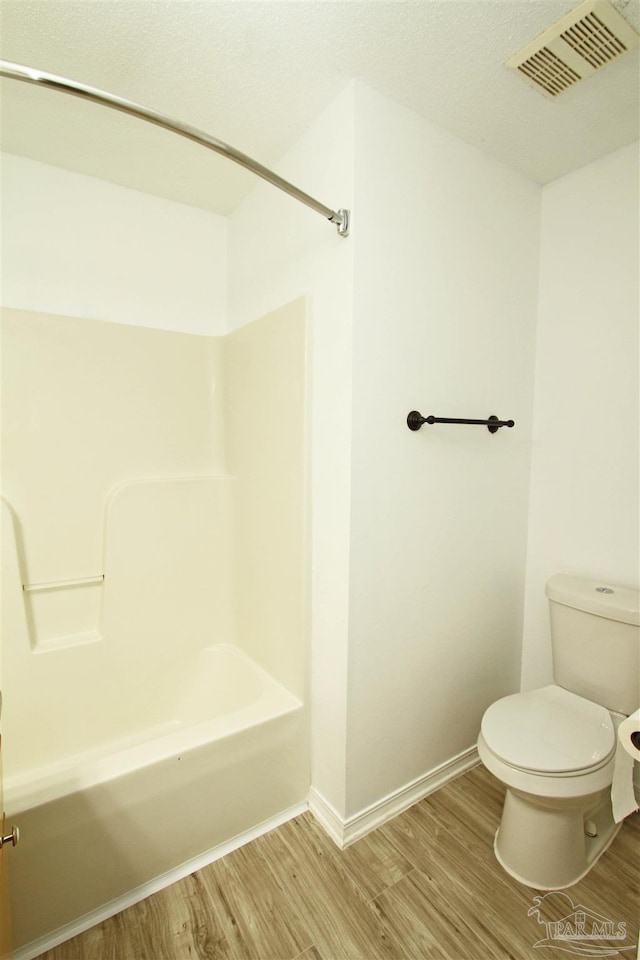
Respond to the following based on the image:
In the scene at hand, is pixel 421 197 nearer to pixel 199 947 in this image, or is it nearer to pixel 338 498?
pixel 338 498

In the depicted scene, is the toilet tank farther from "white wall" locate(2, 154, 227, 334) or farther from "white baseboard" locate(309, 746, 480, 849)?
"white wall" locate(2, 154, 227, 334)

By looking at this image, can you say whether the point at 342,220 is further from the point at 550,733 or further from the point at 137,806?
the point at 137,806

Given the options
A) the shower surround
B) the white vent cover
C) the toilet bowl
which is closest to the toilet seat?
the toilet bowl

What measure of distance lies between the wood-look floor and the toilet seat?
41cm

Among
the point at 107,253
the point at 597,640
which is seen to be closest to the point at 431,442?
the point at 597,640

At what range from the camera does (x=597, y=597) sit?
5.12 ft

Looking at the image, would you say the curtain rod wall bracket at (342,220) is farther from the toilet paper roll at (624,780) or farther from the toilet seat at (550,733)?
the toilet seat at (550,733)

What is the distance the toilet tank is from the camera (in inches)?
58.8

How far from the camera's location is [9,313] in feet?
5.50

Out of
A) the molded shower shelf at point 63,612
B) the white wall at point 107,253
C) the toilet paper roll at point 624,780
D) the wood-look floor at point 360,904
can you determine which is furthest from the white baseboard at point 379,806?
the white wall at point 107,253

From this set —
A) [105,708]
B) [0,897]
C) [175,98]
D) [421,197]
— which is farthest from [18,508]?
[421,197]

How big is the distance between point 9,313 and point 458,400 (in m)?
1.68

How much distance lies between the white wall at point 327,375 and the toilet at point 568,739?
1.72 feet

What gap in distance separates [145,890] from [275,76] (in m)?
2.42
